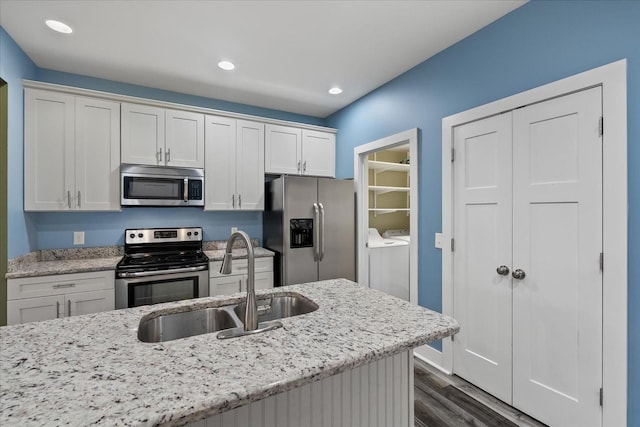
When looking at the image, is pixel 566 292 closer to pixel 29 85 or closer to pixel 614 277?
pixel 614 277

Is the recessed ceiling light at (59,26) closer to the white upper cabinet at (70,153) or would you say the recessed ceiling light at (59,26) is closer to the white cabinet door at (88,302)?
the white upper cabinet at (70,153)

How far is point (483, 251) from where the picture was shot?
220cm

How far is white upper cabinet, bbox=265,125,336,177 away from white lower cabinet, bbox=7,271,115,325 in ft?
6.41

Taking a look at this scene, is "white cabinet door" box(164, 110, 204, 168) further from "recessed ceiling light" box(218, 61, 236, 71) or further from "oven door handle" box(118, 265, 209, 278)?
"oven door handle" box(118, 265, 209, 278)

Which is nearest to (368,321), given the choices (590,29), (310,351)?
(310,351)

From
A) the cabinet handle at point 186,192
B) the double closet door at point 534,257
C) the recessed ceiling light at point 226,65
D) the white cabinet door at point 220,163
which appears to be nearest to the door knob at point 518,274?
the double closet door at point 534,257

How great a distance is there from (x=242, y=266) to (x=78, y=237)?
62.9 inches

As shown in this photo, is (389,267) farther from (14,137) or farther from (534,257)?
(14,137)

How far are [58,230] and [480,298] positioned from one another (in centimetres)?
379

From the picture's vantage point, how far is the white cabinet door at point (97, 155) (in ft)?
8.77

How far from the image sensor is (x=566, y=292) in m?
1.75

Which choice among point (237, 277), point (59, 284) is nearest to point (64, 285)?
point (59, 284)

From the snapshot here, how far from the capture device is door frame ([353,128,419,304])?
2.73 meters

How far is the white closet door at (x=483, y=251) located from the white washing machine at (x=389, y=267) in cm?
133
